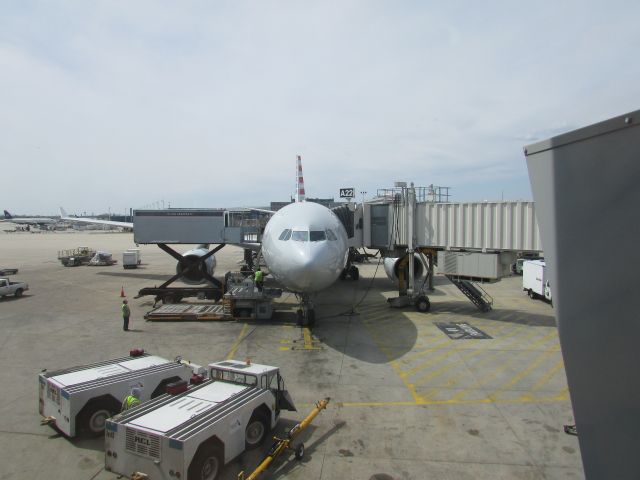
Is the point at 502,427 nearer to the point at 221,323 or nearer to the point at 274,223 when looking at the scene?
the point at 274,223

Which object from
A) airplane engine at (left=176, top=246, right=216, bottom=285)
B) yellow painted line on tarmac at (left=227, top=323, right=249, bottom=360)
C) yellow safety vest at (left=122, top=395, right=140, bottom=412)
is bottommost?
yellow painted line on tarmac at (left=227, top=323, right=249, bottom=360)

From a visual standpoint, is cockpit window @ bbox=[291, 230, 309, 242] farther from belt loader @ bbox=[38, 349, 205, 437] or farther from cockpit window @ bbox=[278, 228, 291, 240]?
belt loader @ bbox=[38, 349, 205, 437]

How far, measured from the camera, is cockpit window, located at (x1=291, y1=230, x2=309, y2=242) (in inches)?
655

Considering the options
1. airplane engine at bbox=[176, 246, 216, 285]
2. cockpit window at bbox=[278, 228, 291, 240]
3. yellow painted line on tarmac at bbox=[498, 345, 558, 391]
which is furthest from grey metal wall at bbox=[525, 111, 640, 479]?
airplane engine at bbox=[176, 246, 216, 285]

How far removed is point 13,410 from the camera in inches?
433

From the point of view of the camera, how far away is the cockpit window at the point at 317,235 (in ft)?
54.7

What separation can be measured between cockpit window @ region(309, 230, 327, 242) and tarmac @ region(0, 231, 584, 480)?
4.06m

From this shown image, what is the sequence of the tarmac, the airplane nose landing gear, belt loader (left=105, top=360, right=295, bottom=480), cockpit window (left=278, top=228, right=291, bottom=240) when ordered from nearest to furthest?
belt loader (left=105, top=360, right=295, bottom=480) → the tarmac → cockpit window (left=278, top=228, right=291, bottom=240) → the airplane nose landing gear

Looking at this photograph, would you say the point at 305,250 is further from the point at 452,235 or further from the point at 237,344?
the point at 452,235

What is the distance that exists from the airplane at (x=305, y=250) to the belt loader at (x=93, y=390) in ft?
18.6

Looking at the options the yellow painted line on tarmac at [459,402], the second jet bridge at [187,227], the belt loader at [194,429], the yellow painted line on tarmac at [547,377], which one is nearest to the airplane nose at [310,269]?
the yellow painted line on tarmac at [459,402]

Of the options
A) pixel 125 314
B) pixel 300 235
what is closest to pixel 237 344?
pixel 300 235

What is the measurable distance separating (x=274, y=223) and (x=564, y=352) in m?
16.0

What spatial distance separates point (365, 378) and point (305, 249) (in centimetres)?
522
